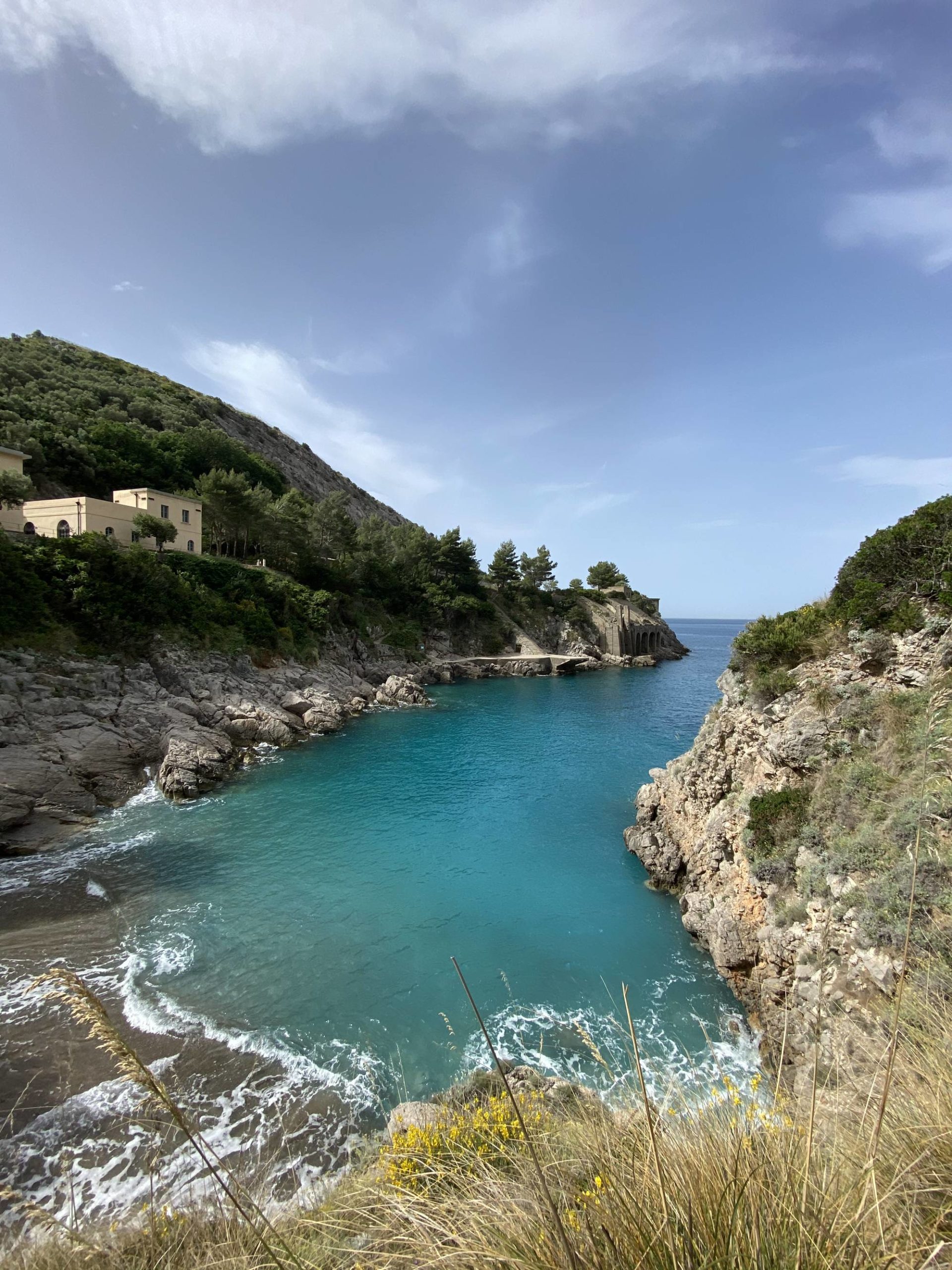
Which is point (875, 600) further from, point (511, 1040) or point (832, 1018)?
point (511, 1040)

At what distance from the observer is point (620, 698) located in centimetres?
4569

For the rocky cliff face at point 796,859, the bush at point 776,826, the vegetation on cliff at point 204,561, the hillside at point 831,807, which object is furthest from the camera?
the vegetation on cliff at point 204,561

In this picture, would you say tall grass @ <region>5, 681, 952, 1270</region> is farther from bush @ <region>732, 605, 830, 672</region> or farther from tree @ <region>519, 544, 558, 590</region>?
tree @ <region>519, 544, 558, 590</region>

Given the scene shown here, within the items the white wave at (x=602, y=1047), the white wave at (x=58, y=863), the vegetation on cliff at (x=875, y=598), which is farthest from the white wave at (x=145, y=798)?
the vegetation on cliff at (x=875, y=598)

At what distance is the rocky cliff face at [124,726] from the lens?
18.1 meters

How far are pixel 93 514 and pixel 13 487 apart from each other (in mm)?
4530

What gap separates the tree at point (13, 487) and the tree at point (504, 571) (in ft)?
164

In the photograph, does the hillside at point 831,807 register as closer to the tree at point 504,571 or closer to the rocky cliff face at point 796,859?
the rocky cliff face at point 796,859

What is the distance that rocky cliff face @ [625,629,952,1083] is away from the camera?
8.19m

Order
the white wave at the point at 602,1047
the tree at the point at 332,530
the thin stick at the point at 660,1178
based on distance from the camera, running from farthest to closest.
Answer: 1. the tree at the point at 332,530
2. the white wave at the point at 602,1047
3. the thin stick at the point at 660,1178

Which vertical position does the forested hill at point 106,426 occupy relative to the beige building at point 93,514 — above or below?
above

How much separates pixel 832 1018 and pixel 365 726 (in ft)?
94.3

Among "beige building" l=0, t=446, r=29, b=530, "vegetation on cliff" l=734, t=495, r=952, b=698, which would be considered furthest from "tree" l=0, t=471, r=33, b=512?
"vegetation on cliff" l=734, t=495, r=952, b=698

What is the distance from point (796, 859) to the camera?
1073 cm
